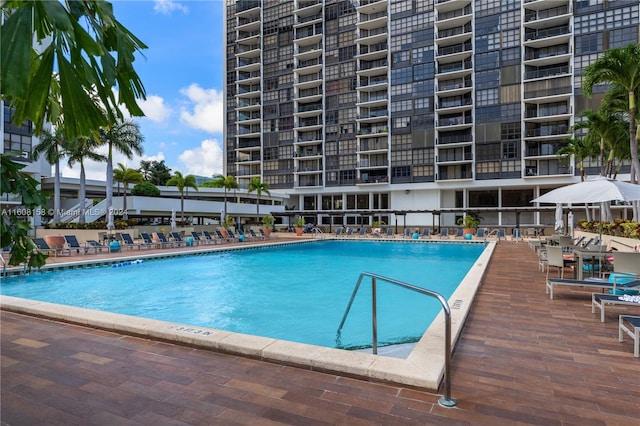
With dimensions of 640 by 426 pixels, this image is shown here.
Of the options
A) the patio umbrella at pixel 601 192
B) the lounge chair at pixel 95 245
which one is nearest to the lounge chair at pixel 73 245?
the lounge chair at pixel 95 245

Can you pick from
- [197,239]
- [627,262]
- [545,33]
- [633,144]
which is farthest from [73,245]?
[545,33]

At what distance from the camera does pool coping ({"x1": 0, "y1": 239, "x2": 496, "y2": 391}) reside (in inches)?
143

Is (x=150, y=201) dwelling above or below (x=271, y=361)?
above

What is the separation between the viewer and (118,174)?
33.7m

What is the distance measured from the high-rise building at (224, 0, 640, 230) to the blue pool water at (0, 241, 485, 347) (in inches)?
814

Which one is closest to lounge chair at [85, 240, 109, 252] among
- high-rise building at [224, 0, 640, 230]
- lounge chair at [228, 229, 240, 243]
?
lounge chair at [228, 229, 240, 243]

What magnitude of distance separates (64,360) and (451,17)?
50778mm

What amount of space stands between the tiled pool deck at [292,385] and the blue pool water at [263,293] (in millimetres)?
2601

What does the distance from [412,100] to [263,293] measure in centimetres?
4067

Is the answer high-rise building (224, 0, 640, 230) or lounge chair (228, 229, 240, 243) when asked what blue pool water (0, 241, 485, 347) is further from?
high-rise building (224, 0, 640, 230)

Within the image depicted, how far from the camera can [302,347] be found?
4293mm

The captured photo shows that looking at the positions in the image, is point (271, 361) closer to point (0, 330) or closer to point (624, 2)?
point (0, 330)

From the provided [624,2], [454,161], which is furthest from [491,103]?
[624,2]

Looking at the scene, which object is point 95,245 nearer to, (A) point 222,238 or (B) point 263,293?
(A) point 222,238
